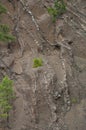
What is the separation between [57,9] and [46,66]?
9634 millimetres

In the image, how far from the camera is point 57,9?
140ft

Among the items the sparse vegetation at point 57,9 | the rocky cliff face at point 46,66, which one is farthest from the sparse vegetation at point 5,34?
the sparse vegetation at point 57,9

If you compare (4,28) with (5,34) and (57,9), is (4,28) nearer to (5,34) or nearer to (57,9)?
(5,34)

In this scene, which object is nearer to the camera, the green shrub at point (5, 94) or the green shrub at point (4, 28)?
the green shrub at point (5, 94)

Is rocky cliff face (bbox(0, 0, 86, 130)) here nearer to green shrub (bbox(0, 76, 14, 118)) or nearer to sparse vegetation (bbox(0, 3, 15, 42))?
sparse vegetation (bbox(0, 3, 15, 42))

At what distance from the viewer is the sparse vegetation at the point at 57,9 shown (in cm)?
4191

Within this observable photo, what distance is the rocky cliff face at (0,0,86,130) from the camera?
32.8 meters

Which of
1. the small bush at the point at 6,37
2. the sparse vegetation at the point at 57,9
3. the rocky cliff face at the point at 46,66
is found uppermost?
the small bush at the point at 6,37

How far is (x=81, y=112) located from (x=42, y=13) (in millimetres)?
15124

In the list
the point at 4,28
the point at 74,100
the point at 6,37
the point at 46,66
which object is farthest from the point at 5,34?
the point at 74,100

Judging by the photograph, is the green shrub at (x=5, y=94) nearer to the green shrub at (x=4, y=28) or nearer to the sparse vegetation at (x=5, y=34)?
the sparse vegetation at (x=5, y=34)

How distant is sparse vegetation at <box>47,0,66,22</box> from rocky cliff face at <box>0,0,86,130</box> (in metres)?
0.62

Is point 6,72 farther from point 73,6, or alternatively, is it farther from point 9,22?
point 73,6

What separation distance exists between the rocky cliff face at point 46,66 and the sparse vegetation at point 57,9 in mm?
618
